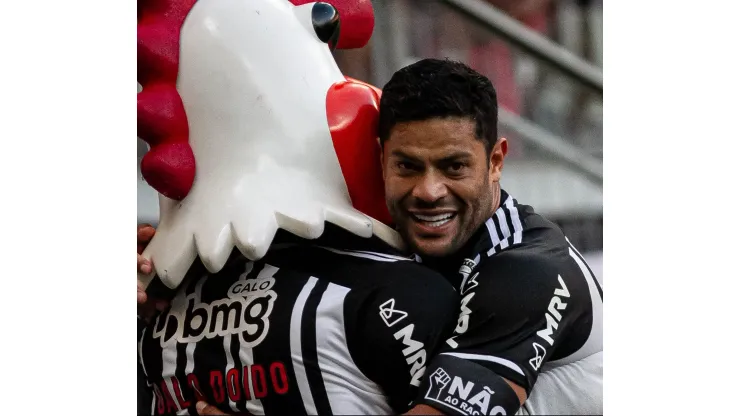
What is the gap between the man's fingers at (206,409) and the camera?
1111 mm

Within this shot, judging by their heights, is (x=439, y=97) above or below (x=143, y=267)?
above

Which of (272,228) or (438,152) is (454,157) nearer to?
(438,152)

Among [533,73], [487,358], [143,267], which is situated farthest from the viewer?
[533,73]

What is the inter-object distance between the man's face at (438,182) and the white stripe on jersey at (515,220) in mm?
28

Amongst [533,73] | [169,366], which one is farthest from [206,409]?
[533,73]

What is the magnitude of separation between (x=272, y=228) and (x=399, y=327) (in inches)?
6.7

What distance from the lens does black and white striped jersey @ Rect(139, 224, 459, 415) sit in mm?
1057

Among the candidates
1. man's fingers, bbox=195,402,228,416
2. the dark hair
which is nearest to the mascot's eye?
the dark hair

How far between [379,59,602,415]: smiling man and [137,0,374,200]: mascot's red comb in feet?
0.73

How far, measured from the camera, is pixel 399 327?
3.45ft
